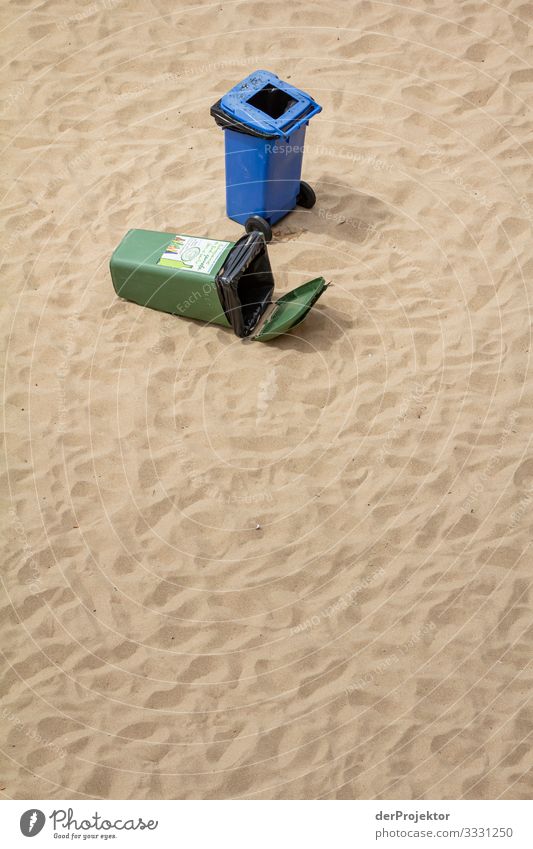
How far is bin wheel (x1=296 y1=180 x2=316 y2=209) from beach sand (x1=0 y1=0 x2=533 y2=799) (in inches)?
3.8

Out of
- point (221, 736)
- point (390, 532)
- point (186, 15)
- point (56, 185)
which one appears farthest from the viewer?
point (186, 15)

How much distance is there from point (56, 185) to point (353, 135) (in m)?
2.26

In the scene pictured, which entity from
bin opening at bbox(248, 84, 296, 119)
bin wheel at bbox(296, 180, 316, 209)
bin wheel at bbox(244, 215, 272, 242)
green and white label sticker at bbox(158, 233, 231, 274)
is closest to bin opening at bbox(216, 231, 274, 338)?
green and white label sticker at bbox(158, 233, 231, 274)

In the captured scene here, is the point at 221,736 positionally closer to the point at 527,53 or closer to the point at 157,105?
the point at 157,105

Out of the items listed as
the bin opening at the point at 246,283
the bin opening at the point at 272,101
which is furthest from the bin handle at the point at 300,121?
the bin opening at the point at 246,283

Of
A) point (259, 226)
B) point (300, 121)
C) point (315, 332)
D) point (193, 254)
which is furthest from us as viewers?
point (259, 226)

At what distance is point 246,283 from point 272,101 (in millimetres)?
1333

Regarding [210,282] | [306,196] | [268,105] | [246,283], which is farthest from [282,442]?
[268,105]

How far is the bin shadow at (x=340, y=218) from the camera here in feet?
22.1

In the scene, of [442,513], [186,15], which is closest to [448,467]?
[442,513]

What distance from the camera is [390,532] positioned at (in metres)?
5.27

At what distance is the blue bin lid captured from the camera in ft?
20.2

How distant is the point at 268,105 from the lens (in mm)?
6590

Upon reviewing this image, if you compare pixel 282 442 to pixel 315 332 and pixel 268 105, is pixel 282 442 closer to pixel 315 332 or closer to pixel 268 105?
pixel 315 332
